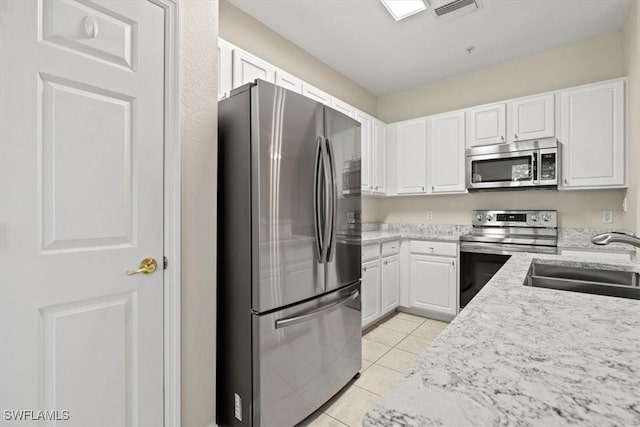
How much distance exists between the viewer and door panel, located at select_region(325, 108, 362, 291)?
6.33 ft

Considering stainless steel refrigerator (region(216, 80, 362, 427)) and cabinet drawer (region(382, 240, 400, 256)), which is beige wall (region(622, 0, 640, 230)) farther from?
stainless steel refrigerator (region(216, 80, 362, 427))

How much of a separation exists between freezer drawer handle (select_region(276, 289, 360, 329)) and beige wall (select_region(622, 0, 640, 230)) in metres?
2.06

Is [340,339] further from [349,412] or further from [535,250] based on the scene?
[535,250]

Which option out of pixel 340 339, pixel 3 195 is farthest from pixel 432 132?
pixel 3 195

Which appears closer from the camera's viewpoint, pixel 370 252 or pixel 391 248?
pixel 370 252

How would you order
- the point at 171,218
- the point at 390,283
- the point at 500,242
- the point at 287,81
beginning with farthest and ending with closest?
the point at 390,283
the point at 500,242
the point at 287,81
the point at 171,218

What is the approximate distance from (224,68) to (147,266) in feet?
4.70

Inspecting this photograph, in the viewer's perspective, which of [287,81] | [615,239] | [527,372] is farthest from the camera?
[287,81]

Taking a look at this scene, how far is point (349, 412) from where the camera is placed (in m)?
1.86

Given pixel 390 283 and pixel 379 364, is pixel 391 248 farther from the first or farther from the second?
Answer: pixel 379 364

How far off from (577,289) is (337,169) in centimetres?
133

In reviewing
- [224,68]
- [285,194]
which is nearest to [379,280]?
[285,194]

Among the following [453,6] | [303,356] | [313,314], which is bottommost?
[303,356]

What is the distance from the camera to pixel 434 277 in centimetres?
329
